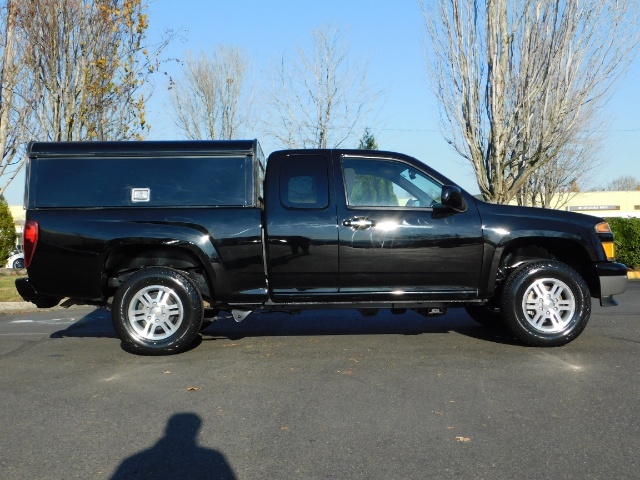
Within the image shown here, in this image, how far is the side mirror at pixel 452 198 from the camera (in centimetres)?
707

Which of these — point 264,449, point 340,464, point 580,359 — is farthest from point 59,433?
point 580,359

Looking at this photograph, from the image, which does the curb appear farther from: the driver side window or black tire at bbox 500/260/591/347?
black tire at bbox 500/260/591/347

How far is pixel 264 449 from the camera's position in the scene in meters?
4.30

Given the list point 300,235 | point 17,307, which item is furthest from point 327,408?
point 17,307

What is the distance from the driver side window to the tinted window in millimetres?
230

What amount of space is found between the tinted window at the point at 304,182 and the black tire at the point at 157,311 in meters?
1.30

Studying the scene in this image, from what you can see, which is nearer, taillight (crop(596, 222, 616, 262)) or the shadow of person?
the shadow of person

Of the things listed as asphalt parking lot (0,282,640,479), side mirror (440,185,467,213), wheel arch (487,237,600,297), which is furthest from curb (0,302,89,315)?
wheel arch (487,237,600,297)

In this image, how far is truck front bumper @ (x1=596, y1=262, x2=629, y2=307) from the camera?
290 inches

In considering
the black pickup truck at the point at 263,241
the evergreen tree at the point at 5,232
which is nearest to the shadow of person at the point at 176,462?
the black pickup truck at the point at 263,241

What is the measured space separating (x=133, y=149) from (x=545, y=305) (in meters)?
4.36

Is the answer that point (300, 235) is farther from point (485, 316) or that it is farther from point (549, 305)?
point (485, 316)

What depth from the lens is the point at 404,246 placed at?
7.15 meters

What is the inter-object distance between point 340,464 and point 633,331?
17.9 ft
